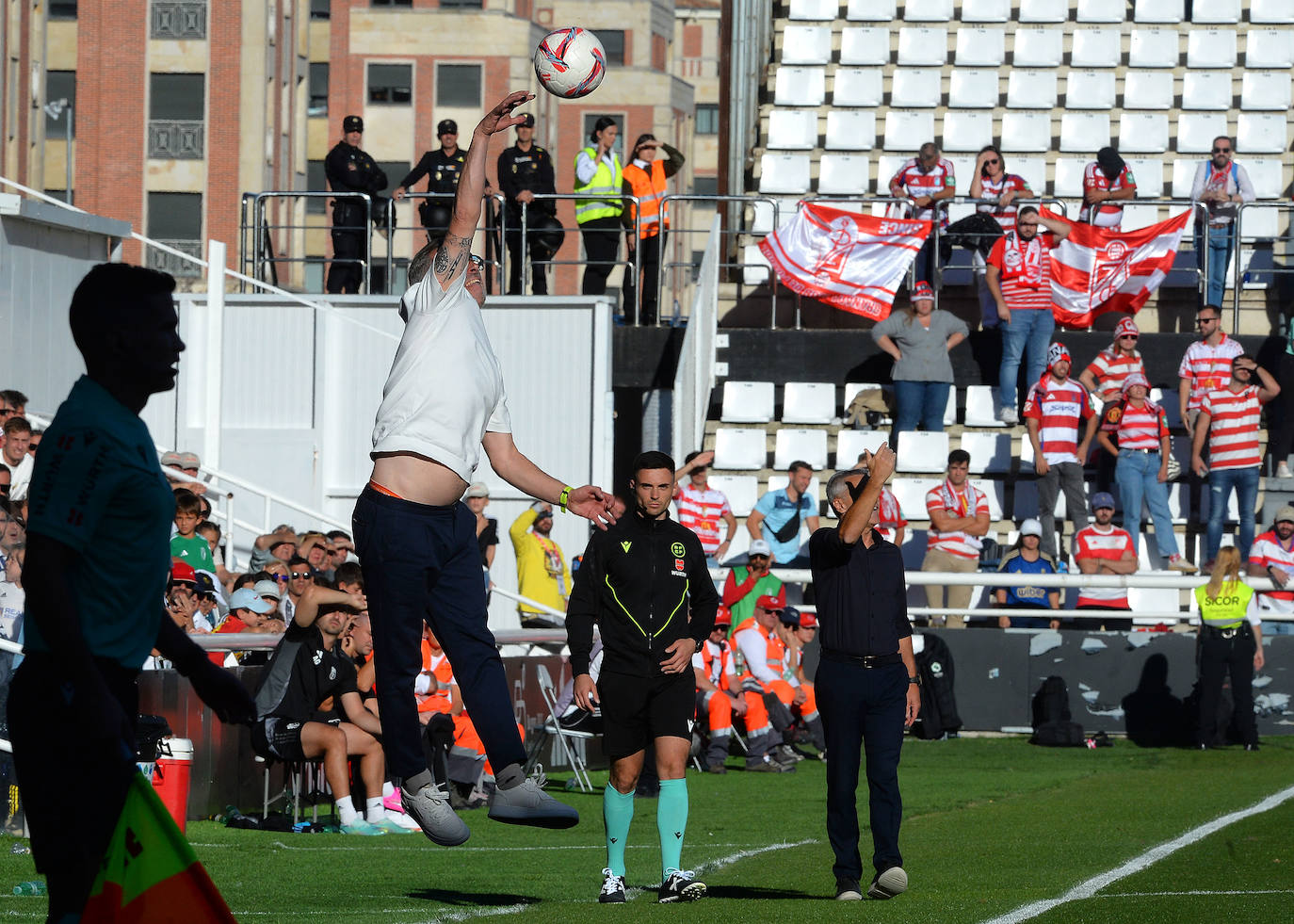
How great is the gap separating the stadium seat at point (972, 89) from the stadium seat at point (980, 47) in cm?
14

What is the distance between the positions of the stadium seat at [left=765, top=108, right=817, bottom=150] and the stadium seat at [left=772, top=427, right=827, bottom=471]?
18.2 feet

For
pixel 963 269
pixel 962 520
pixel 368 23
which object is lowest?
pixel 962 520

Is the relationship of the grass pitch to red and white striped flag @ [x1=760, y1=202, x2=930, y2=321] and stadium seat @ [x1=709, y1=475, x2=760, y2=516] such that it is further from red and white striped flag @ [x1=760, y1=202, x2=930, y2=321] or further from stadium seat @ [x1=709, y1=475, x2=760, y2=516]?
red and white striped flag @ [x1=760, y1=202, x2=930, y2=321]

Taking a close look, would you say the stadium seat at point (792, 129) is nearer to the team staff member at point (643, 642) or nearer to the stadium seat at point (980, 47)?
the stadium seat at point (980, 47)

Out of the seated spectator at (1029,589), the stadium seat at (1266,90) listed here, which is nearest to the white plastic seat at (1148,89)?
the stadium seat at (1266,90)

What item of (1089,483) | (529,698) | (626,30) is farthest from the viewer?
(626,30)

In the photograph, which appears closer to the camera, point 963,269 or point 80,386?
point 80,386

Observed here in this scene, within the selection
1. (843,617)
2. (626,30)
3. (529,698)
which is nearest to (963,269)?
(529,698)

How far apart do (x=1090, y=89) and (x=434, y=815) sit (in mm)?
20667

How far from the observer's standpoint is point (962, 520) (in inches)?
754

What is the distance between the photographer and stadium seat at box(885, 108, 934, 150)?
25172mm

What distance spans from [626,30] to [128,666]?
3097 inches

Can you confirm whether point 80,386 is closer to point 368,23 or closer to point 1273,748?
point 1273,748

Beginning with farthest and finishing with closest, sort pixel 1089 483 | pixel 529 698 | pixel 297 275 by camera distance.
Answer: pixel 297 275 → pixel 1089 483 → pixel 529 698
